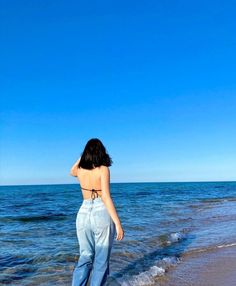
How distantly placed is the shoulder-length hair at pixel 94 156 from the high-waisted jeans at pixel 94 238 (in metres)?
0.42

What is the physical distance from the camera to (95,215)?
4.25m

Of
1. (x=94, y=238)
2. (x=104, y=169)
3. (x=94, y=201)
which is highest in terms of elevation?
(x=104, y=169)

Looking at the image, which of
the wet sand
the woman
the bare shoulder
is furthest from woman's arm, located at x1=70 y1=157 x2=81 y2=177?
the wet sand

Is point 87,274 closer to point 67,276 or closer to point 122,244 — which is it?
point 67,276

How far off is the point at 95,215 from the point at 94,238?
1.11 feet

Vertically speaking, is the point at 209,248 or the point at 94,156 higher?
the point at 94,156

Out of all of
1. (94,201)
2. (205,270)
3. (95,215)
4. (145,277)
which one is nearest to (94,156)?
(94,201)

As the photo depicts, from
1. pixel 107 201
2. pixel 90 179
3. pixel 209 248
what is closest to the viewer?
pixel 107 201

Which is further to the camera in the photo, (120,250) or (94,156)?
(120,250)

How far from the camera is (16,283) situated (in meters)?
6.17

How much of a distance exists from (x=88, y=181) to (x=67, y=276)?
2.95 meters

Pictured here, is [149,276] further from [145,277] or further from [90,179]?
[90,179]

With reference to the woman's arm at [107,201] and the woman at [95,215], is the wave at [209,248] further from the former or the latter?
the woman's arm at [107,201]

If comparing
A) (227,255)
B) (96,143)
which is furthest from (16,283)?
(227,255)
